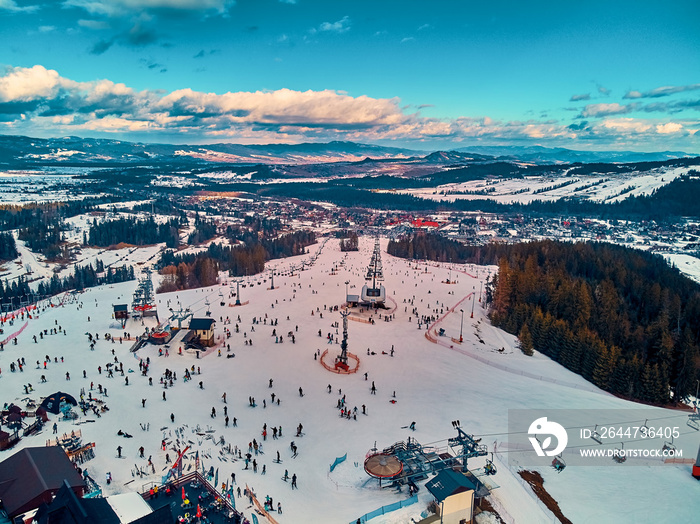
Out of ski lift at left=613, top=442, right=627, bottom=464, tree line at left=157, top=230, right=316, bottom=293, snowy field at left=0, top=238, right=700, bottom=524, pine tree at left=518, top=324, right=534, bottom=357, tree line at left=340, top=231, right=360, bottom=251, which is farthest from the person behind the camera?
tree line at left=340, top=231, right=360, bottom=251

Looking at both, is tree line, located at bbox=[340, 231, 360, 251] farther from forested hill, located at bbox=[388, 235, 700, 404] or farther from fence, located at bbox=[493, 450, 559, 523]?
fence, located at bbox=[493, 450, 559, 523]

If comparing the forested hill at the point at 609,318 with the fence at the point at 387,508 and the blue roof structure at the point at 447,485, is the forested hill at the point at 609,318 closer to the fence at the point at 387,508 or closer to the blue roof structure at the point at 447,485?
the blue roof structure at the point at 447,485

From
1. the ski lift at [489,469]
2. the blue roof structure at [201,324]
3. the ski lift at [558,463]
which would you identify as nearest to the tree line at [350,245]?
the blue roof structure at [201,324]

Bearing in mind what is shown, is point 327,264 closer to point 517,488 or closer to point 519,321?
point 519,321

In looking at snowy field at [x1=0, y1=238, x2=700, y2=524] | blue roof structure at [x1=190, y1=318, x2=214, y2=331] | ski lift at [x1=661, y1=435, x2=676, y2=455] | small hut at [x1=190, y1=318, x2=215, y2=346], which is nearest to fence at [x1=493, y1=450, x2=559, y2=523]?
snowy field at [x1=0, y1=238, x2=700, y2=524]

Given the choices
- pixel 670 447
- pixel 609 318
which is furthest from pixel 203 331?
pixel 609 318

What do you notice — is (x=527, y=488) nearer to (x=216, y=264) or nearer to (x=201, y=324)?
(x=201, y=324)
